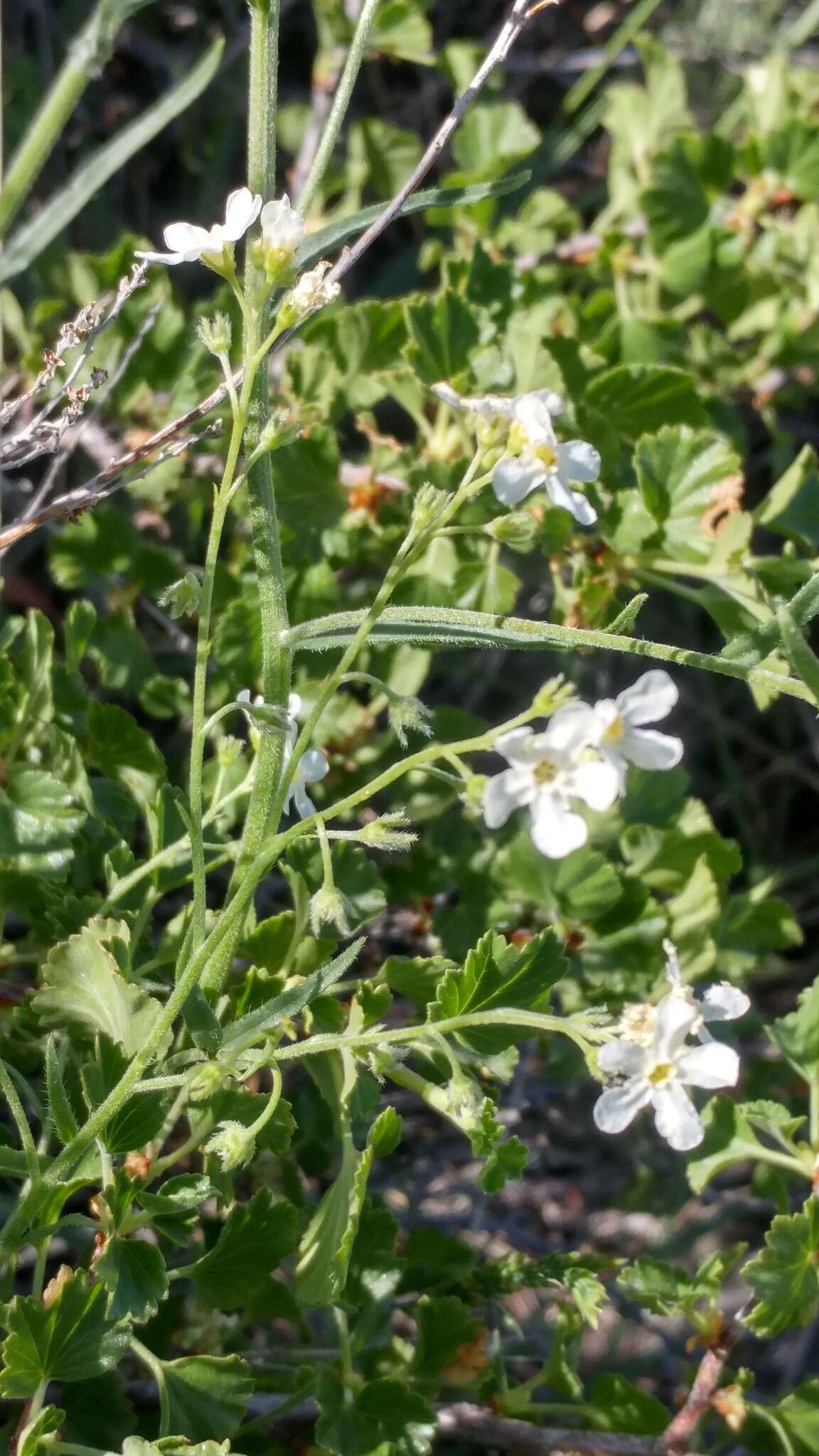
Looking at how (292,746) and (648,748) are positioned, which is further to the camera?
(292,746)

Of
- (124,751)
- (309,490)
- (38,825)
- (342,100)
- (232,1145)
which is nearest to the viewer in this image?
(232,1145)

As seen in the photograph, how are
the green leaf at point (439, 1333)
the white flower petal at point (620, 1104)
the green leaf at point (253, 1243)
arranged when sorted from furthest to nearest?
the green leaf at point (439, 1333)
the green leaf at point (253, 1243)
the white flower petal at point (620, 1104)

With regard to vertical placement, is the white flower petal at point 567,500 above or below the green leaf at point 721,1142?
above

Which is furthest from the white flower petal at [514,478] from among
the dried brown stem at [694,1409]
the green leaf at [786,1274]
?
the dried brown stem at [694,1409]

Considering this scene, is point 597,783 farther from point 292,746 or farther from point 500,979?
point 292,746

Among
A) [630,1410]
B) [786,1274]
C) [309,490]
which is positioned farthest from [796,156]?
[630,1410]

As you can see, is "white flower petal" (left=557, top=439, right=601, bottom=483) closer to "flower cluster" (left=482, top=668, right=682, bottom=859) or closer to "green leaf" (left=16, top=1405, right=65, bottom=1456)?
"flower cluster" (left=482, top=668, right=682, bottom=859)

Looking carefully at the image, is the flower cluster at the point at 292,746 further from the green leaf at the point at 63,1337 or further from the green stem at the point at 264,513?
the green leaf at the point at 63,1337

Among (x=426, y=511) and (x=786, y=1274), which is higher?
(x=426, y=511)

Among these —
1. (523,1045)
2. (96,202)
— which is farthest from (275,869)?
(96,202)
